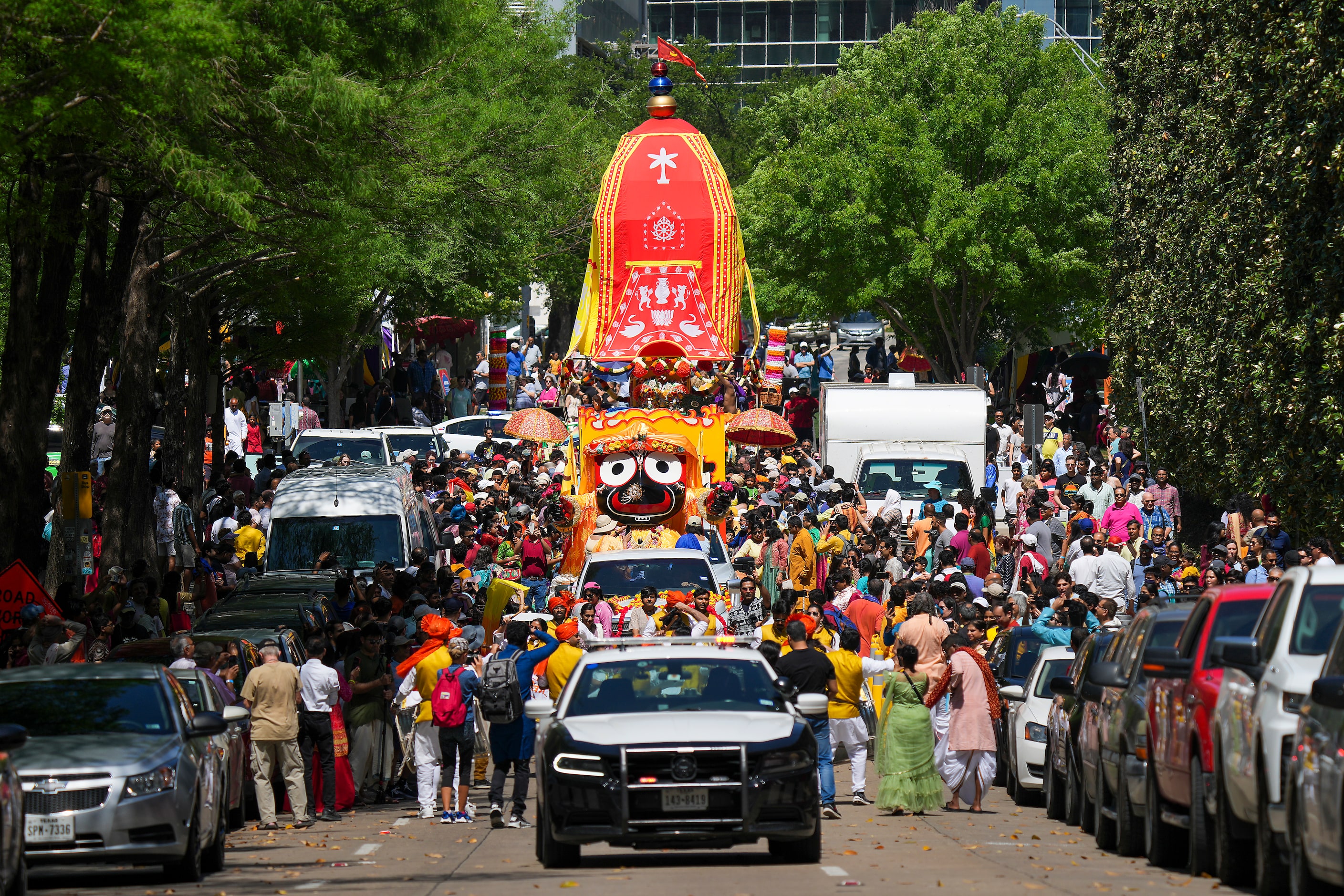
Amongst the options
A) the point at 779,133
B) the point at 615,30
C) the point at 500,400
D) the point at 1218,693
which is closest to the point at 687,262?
the point at 1218,693

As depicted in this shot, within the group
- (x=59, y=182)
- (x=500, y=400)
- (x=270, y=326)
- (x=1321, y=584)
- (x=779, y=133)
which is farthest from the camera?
(x=779, y=133)

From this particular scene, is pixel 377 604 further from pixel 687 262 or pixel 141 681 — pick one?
pixel 687 262

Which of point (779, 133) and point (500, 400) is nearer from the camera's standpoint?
point (500, 400)

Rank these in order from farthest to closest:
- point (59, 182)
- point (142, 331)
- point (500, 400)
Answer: point (500, 400)
point (142, 331)
point (59, 182)

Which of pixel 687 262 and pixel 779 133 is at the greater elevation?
pixel 779 133

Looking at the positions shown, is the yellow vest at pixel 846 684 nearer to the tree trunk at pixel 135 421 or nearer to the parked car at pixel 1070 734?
the parked car at pixel 1070 734

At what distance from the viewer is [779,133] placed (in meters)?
73.2

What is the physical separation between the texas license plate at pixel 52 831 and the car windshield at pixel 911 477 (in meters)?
21.8

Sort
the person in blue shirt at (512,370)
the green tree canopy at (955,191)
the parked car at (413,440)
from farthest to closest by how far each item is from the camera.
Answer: the person in blue shirt at (512,370) → the green tree canopy at (955,191) → the parked car at (413,440)

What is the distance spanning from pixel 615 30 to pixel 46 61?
81974 mm

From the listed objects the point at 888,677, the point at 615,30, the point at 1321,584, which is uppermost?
the point at 615,30

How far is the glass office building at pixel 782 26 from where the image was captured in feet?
329

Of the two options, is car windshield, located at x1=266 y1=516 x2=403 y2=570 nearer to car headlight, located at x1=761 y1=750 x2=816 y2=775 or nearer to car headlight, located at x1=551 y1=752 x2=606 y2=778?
car headlight, located at x1=551 y1=752 x2=606 y2=778

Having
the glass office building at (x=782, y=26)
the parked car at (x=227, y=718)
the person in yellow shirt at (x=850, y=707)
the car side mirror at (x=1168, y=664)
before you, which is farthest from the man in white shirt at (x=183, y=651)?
the glass office building at (x=782, y=26)
